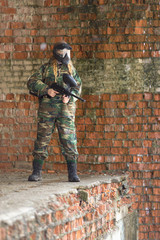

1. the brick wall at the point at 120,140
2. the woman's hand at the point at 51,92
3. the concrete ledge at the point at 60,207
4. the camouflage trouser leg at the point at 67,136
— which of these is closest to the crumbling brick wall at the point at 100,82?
the brick wall at the point at 120,140

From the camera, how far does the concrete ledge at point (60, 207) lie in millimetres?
2619

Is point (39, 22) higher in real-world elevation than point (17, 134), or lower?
higher

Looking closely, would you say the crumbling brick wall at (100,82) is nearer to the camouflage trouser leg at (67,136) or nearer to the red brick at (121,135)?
the red brick at (121,135)

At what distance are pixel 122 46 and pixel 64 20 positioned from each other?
840mm

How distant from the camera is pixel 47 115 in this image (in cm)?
428

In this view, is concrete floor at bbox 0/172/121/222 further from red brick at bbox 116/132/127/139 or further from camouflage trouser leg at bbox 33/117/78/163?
red brick at bbox 116/132/127/139

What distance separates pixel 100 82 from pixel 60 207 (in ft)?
7.98

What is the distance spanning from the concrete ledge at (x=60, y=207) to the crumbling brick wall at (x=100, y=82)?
37 cm

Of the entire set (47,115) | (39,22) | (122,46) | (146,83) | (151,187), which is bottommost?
(151,187)

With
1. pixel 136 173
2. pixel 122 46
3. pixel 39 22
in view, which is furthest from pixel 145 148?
pixel 39 22

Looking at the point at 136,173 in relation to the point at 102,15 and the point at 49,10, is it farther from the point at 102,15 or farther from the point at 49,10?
the point at 49,10

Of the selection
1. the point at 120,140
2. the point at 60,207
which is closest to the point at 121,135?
the point at 120,140

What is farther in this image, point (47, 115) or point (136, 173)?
point (136, 173)

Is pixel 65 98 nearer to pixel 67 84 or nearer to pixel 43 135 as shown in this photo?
pixel 67 84
